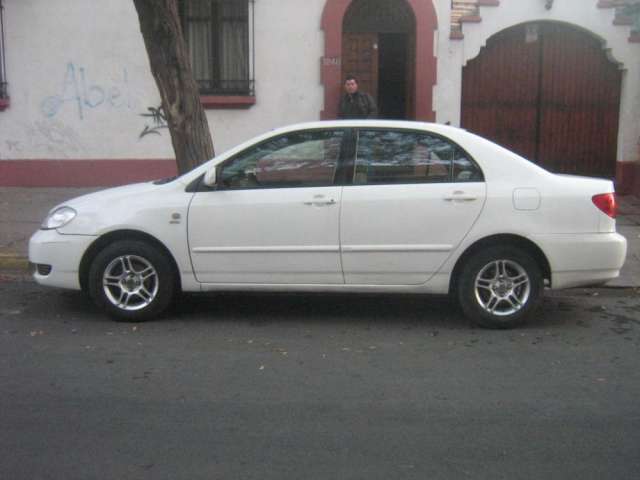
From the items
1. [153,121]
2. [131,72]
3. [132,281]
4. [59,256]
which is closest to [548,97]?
[153,121]

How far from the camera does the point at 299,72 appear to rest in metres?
12.5

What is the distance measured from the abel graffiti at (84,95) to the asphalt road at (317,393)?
5.85 m

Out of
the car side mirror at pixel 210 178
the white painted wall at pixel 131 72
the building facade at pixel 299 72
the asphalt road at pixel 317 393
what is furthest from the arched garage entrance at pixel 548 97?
the car side mirror at pixel 210 178

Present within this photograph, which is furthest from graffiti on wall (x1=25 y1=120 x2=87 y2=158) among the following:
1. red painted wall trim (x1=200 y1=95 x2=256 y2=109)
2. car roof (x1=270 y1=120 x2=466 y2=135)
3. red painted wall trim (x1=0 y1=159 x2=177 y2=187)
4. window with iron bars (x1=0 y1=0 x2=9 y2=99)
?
car roof (x1=270 y1=120 x2=466 y2=135)

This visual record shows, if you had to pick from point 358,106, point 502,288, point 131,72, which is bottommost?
point 502,288

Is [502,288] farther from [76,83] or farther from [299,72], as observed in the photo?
[76,83]

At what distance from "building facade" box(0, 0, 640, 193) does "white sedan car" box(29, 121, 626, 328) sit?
20.2 ft

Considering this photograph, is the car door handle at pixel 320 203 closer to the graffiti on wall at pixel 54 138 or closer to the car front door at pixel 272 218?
the car front door at pixel 272 218

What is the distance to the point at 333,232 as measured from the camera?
6.30 m

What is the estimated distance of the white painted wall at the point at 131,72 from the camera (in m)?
12.3

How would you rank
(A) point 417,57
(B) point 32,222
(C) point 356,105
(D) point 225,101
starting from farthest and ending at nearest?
(D) point 225,101
(A) point 417,57
(C) point 356,105
(B) point 32,222

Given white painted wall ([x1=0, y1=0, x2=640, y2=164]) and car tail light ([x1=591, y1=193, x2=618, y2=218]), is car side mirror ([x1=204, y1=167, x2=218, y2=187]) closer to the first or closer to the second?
car tail light ([x1=591, y1=193, x2=618, y2=218])

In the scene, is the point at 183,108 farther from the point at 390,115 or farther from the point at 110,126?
the point at 390,115

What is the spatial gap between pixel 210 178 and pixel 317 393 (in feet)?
7.09
